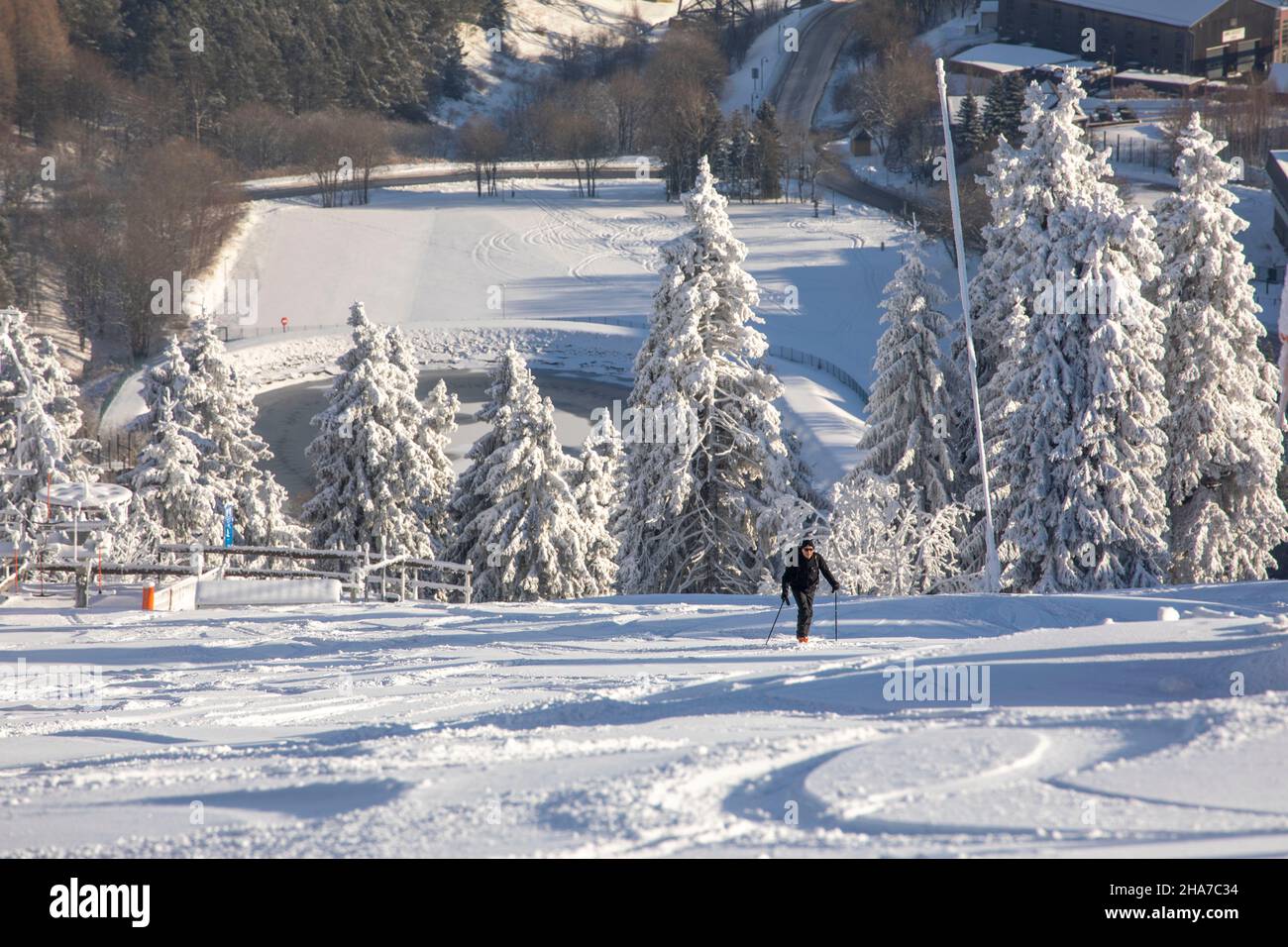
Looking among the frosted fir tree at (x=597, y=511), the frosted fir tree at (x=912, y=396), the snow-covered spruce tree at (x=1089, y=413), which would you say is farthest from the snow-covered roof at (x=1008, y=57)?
the snow-covered spruce tree at (x=1089, y=413)

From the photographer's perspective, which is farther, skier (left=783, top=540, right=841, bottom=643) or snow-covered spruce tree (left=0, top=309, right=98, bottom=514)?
snow-covered spruce tree (left=0, top=309, right=98, bottom=514)

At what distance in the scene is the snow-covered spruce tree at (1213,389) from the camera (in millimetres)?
29234

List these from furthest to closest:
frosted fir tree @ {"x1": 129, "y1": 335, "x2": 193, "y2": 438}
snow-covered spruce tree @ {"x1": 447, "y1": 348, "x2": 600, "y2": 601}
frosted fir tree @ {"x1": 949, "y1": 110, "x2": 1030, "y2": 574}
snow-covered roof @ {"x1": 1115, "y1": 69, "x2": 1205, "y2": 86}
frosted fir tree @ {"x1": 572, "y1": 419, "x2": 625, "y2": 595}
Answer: snow-covered roof @ {"x1": 1115, "y1": 69, "x2": 1205, "y2": 86} < frosted fir tree @ {"x1": 129, "y1": 335, "x2": 193, "y2": 438} < frosted fir tree @ {"x1": 572, "y1": 419, "x2": 625, "y2": 595} < snow-covered spruce tree @ {"x1": 447, "y1": 348, "x2": 600, "y2": 601} < frosted fir tree @ {"x1": 949, "y1": 110, "x2": 1030, "y2": 574}

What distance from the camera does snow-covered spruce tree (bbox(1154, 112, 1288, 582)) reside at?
29234mm

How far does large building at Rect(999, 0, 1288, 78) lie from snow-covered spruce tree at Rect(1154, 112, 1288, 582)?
234 ft

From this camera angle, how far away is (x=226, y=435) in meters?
36.4

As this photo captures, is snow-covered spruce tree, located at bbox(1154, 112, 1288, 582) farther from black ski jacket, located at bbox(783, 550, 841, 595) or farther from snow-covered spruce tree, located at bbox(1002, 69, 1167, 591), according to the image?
black ski jacket, located at bbox(783, 550, 841, 595)

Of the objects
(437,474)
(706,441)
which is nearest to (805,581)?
(706,441)

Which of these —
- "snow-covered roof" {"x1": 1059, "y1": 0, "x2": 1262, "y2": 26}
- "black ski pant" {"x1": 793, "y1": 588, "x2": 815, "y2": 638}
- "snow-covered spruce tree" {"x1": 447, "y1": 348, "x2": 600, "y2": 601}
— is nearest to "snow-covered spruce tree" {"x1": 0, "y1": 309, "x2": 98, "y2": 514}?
"snow-covered spruce tree" {"x1": 447, "y1": 348, "x2": 600, "y2": 601}

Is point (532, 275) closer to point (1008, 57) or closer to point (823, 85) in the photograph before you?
point (1008, 57)

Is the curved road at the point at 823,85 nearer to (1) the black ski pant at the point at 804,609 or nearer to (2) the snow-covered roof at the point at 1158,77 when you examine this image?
(2) the snow-covered roof at the point at 1158,77
